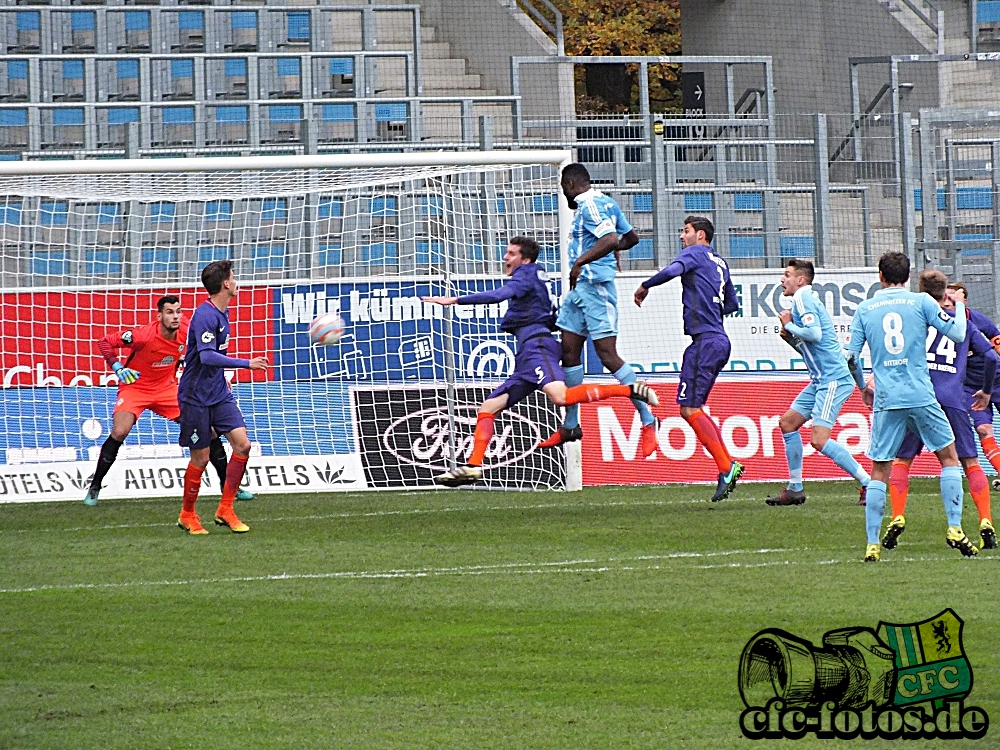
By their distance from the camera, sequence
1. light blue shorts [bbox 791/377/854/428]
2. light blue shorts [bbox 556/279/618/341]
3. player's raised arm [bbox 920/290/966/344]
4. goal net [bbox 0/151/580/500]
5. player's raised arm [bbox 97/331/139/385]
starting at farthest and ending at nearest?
goal net [bbox 0/151/580/500] < player's raised arm [bbox 97/331/139/385] < light blue shorts [bbox 791/377/854/428] < light blue shorts [bbox 556/279/618/341] < player's raised arm [bbox 920/290/966/344]

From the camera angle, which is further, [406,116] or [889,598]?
[406,116]

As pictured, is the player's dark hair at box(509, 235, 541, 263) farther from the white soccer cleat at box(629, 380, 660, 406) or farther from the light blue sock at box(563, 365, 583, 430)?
the white soccer cleat at box(629, 380, 660, 406)

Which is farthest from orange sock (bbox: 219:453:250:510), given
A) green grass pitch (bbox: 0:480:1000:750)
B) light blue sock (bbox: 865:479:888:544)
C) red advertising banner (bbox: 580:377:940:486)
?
light blue sock (bbox: 865:479:888:544)

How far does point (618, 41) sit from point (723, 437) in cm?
1925

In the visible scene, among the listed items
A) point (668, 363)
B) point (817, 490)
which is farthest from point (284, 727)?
point (668, 363)

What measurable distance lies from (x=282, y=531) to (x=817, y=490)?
5069mm

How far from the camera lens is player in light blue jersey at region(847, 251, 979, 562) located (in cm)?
905

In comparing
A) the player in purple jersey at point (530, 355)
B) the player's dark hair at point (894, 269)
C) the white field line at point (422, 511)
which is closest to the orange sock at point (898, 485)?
the player's dark hair at point (894, 269)

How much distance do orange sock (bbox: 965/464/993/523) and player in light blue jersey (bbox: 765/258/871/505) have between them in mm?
2582

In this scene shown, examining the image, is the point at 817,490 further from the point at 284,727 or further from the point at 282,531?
the point at 284,727

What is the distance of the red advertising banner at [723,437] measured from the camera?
47.6ft

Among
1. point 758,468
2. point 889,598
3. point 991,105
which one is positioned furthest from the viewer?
point 991,105

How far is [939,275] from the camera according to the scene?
995 cm

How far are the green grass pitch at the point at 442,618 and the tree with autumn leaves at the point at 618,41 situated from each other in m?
20.6
